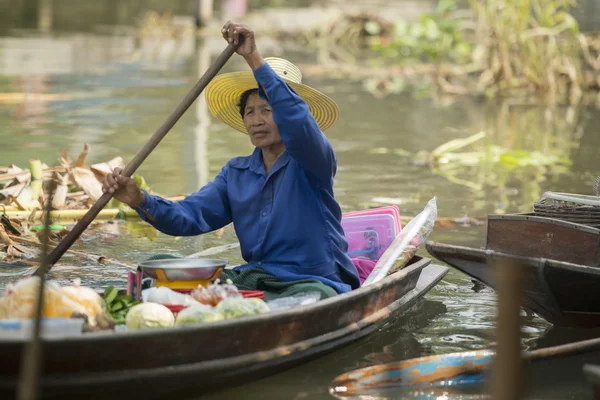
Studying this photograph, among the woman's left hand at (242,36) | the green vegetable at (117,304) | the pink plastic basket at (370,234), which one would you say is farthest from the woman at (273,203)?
the pink plastic basket at (370,234)

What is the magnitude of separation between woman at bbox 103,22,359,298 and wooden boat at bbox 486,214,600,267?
0.74 metres

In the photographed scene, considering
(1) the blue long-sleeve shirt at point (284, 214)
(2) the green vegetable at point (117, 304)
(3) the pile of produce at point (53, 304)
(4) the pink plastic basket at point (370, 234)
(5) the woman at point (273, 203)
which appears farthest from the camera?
(4) the pink plastic basket at point (370, 234)

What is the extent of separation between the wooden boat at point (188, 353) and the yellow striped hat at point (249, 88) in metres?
0.85

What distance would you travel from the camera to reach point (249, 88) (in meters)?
4.20

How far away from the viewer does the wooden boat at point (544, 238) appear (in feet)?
13.7

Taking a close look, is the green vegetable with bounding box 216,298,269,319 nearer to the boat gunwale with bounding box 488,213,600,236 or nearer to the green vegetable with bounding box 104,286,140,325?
the green vegetable with bounding box 104,286,140,325

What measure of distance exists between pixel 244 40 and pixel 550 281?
1572 millimetres

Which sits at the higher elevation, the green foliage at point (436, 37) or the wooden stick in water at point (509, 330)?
the green foliage at point (436, 37)

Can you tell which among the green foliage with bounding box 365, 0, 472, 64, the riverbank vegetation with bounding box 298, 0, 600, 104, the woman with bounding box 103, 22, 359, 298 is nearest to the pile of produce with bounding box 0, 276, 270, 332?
the woman with bounding box 103, 22, 359, 298

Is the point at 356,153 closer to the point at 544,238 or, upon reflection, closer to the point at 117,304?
the point at 544,238

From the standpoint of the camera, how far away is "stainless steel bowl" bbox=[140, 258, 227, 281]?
3689 millimetres

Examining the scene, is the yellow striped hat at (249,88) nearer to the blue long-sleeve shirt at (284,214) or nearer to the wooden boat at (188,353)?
the blue long-sleeve shirt at (284,214)

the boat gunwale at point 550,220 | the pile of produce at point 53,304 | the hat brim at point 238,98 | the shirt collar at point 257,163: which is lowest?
the pile of produce at point 53,304

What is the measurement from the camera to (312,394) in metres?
3.62
